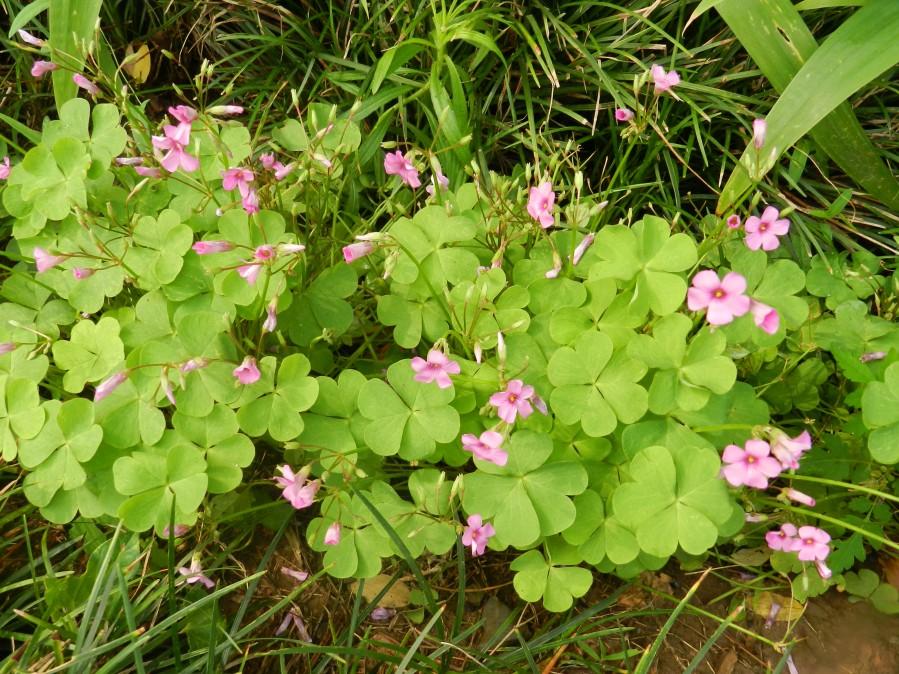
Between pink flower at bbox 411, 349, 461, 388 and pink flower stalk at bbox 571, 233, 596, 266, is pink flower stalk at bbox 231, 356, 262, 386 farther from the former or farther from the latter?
pink flower stalk at bbox 571, 233, 596, 266

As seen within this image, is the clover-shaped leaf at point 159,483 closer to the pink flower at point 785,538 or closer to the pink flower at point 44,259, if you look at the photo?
the pink flower at point 44,259

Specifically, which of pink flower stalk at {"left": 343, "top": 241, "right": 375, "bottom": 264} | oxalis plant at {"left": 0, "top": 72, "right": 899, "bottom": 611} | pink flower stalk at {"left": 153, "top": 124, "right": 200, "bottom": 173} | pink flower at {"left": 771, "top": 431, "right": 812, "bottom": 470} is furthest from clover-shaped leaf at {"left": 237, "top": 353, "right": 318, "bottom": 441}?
pink flower at {"left": 771, "top": 431, "right": 812, "bottom": 470}

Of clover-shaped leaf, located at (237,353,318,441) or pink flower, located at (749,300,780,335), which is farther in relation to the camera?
clover-shaped leaf, located at (237,353,318,441)

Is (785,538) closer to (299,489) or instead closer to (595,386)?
(595,386)

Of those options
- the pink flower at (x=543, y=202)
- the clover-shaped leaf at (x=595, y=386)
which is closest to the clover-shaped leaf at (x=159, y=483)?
the clover-shaped leaf at (x=595, y=386)

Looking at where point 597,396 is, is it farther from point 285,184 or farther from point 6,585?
point 6,585

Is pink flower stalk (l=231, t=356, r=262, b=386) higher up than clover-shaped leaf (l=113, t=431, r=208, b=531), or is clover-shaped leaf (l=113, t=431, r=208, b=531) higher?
pink flower stalk (l=231, t=356, r=262, b=386)
